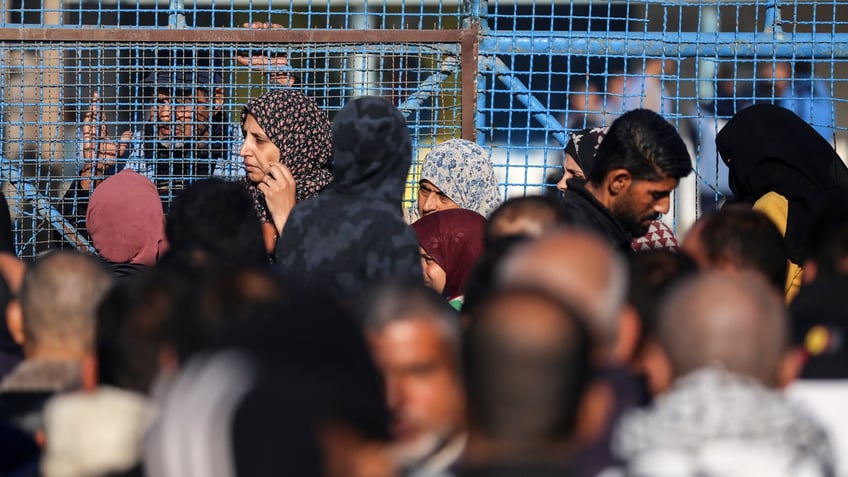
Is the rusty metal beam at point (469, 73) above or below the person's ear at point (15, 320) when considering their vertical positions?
above

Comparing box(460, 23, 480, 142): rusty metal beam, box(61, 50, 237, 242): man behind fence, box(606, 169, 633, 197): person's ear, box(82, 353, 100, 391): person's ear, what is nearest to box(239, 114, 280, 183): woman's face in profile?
box(61, 50, 237, 242): man behind fence

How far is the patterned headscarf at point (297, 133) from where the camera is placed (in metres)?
6.69

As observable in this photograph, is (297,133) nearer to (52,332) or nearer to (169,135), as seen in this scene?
(169,135)

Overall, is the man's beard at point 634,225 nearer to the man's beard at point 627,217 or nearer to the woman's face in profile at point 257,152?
the man's beard at point 627,217

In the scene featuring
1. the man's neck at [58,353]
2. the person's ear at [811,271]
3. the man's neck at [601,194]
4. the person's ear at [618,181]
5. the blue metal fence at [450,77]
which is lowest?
the man's neck at [58,353]

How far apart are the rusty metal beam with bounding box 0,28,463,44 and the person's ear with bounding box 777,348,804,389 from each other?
3793 mm

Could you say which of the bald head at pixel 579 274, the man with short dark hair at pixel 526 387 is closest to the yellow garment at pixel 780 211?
the bald head at pixel 579 274

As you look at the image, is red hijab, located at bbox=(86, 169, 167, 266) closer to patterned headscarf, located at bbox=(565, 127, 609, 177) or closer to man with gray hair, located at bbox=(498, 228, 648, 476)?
patterned headscarf, located at bbox=(565, 127, 609, 177)

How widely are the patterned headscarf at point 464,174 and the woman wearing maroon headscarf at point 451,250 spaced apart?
473 mm

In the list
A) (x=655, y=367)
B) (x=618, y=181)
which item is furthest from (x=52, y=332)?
(x=618, y=181)

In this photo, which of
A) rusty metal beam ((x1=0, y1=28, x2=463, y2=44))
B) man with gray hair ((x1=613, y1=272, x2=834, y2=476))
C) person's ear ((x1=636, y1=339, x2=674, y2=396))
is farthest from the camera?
rusty metal beam ((x1=0, y1=28, x2=463, y2=44))

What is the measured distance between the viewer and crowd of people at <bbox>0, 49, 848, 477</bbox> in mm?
2729

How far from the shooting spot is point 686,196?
25.4 ft

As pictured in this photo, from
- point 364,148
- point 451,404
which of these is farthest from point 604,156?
point 451,404
